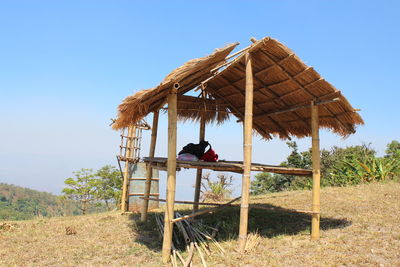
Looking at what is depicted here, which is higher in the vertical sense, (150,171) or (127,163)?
(127,163)

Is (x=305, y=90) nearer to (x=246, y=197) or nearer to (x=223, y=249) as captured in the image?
(x=246, y=197)

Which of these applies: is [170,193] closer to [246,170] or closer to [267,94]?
[246,170]

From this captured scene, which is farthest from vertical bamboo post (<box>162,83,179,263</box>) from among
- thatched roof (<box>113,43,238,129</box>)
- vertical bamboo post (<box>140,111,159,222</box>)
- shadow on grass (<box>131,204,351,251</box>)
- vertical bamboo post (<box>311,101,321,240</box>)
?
vertical bamboo post (<box>311,101,321,240</box>)

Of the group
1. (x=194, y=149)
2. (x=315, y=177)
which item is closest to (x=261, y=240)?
(x=315, y=177)

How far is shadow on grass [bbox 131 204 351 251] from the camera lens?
22.4 feet

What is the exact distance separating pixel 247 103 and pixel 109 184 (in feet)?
60.5

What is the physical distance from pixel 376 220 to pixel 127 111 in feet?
18.4

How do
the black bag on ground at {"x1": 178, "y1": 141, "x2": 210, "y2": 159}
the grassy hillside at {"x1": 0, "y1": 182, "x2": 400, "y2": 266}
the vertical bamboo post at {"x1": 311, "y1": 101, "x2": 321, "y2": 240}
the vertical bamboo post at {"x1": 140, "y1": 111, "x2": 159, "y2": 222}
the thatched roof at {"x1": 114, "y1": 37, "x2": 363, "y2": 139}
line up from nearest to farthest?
the grassy hillside at {"x1": 0, "y1": 182, "x2": 400, "y2": 266}
the thatched roof at {"x1": 114, "y1": 37, "x2": 363, "y2": 139}
the vertical bamboo post at {"x1": 311, "y1": 101, "x2": 321, "y2": 240}
the black bag on ground at {"x1": 178, "y1": 141, "x2": 210, "y2": 159}
the vertical bamboo post at {"x1": 140, "y1": 111, "x2": 159, "y2": 222}

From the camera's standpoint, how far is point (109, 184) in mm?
22609

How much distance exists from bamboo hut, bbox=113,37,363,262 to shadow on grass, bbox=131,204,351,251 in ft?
2.78

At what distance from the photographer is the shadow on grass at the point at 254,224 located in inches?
269

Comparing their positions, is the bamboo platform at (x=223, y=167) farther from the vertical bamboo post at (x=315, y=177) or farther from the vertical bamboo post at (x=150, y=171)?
the vertical bamboo post at (x=150, y=171)

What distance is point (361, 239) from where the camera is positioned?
5910 millimetres

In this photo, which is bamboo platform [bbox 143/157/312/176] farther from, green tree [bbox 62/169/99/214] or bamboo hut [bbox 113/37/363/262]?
green tree [bbox 62/169/99/214]
